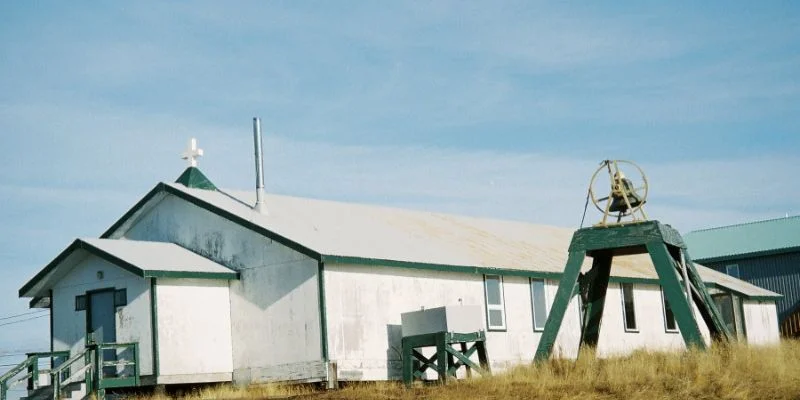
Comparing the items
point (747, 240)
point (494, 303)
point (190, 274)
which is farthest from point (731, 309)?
point (190, 274)

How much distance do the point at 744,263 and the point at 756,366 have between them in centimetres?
3482

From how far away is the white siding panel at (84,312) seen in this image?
25500 millimetres

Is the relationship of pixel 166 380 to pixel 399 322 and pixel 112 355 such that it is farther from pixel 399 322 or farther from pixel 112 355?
pixel 399 322

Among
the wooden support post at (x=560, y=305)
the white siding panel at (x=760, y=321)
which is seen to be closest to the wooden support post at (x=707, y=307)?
the wooden support post at (x=560, y=305)

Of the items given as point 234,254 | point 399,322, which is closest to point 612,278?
point 399,322

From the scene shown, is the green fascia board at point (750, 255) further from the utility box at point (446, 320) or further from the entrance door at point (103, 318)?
the entrance door at point (103, 318)

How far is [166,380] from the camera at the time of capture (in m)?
25.2

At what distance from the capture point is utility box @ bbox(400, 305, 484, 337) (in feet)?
82.5

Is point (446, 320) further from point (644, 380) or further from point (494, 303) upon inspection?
point (644, 380)

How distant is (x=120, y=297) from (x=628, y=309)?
17.0 metres

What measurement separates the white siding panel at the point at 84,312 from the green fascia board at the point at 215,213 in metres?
2.57

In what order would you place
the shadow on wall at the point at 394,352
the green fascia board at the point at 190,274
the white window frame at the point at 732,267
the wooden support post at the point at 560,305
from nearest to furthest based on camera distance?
the wooden support post at the point at 560,305
the green fascia board at the point at 190,274
the shadow on wall at the point at 394,352
the white window frame at the point at 732,267

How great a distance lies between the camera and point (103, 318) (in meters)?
26.8

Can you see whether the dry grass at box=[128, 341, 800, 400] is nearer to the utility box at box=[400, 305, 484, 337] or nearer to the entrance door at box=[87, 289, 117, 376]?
the utility box at box=[400, 305, 484, 337]
